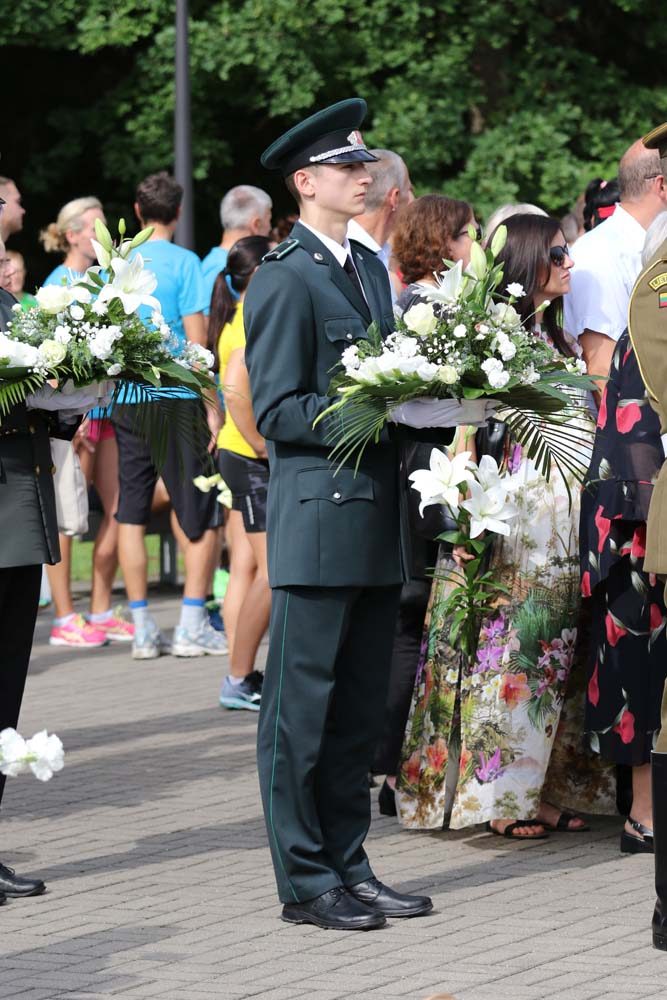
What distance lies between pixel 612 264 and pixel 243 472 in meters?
2.38

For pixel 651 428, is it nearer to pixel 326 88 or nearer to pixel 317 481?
pixel 317 481

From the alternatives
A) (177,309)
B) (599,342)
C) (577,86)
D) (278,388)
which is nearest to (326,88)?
(577,86)

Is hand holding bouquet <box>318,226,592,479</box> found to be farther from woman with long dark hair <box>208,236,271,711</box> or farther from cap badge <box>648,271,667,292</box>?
woman with long dark hair <box>208,236,271,711</box>

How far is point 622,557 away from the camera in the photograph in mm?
5863

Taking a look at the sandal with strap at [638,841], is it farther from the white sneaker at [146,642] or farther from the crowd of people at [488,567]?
the white sneaker at [146,642]

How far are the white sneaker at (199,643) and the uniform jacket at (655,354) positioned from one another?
5451mm

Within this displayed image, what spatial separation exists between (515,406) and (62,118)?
1659cm

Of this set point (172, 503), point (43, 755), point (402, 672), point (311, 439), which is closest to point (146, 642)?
point (172, 503)

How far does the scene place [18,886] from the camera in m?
5.54

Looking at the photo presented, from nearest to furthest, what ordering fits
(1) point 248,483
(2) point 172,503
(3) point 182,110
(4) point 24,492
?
(4) point 24,492
(1) point 248,483
(2) point 172,503
(3) point 182,110

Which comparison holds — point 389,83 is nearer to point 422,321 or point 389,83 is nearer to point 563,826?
point 563,826

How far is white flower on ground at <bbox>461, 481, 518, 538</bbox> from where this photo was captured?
211 inches

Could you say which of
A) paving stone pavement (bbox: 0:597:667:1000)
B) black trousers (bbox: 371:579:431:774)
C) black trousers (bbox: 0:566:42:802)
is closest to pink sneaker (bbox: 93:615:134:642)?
paving stone pavement (bbox: 0:597:667:1000)

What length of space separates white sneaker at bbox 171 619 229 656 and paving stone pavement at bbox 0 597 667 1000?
7.72 feet
